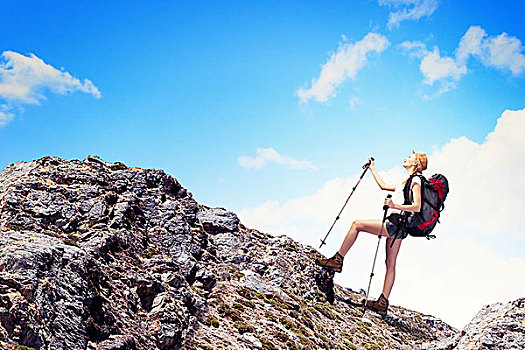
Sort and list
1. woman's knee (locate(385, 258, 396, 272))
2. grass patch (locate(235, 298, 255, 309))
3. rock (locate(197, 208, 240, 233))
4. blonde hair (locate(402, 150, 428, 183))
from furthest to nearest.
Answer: rock (locate(197, 208, 240, 233)) < grass patch (locate(235, 298, 255, 309)) < woman's knee (locate(385, 258, 396, 272)) < blonde hair (locate(402, 150, 428, 183))

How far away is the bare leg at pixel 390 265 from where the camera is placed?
5918mm

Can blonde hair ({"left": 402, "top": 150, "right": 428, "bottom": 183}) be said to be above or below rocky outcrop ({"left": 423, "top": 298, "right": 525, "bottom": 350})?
above

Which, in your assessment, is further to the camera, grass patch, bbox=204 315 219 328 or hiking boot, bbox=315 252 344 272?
grass patch, bbox=204 315 219 328

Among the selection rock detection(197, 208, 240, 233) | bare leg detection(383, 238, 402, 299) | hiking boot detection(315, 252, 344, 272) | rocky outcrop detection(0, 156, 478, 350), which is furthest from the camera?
rock detection(197, 208, 240, 233)

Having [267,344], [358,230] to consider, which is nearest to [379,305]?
[358,230]

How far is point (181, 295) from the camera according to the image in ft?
102

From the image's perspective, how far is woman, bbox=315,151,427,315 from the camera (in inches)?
207

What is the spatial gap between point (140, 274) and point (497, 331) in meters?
24.1

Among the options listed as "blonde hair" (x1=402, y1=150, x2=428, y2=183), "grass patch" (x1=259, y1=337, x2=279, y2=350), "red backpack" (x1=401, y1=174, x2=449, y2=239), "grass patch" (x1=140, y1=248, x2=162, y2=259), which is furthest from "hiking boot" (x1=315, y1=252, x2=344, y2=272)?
"grass patch" (x1=140, y1=248, x2=162, y2=259)

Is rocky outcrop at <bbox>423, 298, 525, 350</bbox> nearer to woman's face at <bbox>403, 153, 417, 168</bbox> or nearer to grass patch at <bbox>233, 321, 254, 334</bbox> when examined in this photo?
woman's face at <bbox>403, 153, 417, 168</bbox>

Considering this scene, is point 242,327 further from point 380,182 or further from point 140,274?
point 380,182

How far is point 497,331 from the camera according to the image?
32.4 ft

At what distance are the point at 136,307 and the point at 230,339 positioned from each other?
990cm

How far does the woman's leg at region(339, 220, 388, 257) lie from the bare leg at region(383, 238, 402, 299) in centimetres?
30
